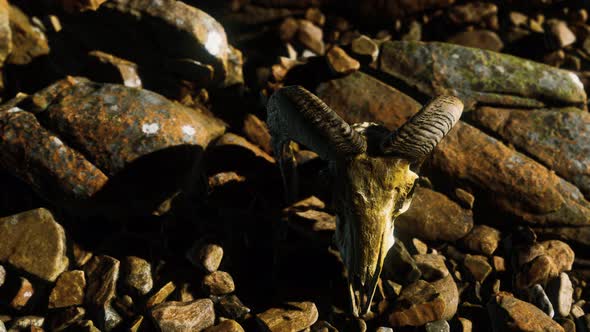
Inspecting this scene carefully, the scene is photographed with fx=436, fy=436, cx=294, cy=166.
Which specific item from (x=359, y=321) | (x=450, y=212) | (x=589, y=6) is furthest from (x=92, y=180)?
(x=589, y=6)

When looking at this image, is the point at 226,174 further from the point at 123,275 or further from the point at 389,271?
the point at 389,271

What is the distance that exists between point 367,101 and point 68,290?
4487 mm

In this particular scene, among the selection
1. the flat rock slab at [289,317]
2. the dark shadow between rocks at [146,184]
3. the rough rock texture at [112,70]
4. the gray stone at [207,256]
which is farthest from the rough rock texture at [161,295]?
the rough rock texture at [112,70]

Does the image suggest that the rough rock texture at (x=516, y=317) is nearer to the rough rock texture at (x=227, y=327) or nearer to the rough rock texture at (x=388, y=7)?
the rough rock texture at (x=227, y=327)

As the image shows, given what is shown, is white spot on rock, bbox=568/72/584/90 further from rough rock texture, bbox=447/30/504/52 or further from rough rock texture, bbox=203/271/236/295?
rough rock texture, bbox=203/271/236/295

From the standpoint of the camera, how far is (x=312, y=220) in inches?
217

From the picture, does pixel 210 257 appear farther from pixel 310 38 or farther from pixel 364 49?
pixel 310 38

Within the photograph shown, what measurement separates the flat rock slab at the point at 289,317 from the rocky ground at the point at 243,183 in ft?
0.07

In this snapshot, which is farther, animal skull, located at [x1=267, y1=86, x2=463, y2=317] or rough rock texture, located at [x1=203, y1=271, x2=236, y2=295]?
rough rock texture, located at [x1=203, y1=271, x2=236, y2=295]

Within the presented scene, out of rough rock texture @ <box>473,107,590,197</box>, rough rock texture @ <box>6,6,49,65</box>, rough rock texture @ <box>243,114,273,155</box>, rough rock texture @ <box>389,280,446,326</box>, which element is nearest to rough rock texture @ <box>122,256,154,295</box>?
rough rock texture @ <box>243,114,273,155</box>

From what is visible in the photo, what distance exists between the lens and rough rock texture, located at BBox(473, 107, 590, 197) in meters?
5.82

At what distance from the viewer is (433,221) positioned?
5586mm

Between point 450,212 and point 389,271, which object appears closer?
point 389,271

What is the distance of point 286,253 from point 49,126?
132 inches
